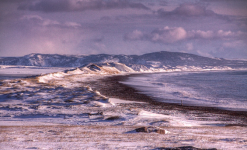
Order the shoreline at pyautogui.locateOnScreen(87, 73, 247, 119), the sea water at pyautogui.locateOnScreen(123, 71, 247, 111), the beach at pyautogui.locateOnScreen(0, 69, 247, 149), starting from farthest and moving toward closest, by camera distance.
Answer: the sea water at pyautogui.locateOnScreen(123, 71, 247, 111) → the shoreline at pyautogui.locateOnScreen(87, 73, 247, 119) → the beach at pyautogui.locateOnScreen(0, 69, 247, 149)

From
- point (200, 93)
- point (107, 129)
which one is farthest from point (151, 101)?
point (107, 129)

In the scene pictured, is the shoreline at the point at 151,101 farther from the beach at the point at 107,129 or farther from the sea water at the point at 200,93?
the sea water at the point at 200,93

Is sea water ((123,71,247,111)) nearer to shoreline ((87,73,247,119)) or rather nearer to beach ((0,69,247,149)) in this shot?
shoreline ((87,73,247,119))

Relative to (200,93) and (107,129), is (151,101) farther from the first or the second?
(107,129)

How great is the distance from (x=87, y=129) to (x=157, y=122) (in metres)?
5.62

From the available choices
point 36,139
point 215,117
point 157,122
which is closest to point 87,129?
point 36,139

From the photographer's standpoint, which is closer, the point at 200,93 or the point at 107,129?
the point at 107,129

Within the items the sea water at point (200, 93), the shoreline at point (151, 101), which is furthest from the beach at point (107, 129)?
the sea water at point (200, 93)

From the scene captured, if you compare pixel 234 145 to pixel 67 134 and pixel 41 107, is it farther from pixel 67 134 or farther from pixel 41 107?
pixel 41 107

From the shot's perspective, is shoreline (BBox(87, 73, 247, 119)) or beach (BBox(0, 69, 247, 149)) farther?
shoreline (BBox(87, 73, 247, 119))

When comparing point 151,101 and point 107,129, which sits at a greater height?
point 107,129

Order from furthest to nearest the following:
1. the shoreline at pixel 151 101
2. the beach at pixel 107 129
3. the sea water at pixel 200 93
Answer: the sea water at pixel 200 93 → the shoreline at pixel 151 101 → the beach at pixel 107 129

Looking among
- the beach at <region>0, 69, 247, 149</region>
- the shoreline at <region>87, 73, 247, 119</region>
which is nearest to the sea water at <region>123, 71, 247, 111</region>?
the shoreline at <region>87, 73, 247, 119</region>

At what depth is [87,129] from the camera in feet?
57.6
